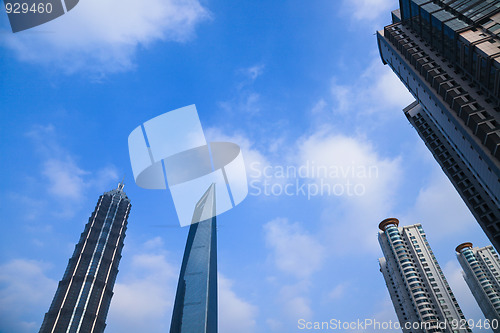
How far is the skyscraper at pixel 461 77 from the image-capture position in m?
31.2

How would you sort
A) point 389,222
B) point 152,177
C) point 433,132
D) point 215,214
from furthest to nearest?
1. point 215,214
2. point 389,222
3. point 433,132
4. point 152,177

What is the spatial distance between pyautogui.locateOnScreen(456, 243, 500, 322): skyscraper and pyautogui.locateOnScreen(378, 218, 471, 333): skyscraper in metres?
18.8

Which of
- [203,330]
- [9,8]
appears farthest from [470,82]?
[203,330]

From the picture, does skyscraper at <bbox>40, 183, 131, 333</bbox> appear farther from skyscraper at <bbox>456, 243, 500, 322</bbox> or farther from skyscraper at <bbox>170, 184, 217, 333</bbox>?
skyscraper at <bbox>456, 243, 500, 322</bbox>

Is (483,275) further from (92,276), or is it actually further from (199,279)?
(92,276)

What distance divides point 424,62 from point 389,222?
53996 mm

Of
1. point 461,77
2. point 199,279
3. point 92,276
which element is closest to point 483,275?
point 461,77

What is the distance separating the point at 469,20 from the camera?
35094 mm

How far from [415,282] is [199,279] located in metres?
50.4

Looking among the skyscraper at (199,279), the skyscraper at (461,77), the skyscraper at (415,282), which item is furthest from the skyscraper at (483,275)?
the skyscraper at (199,279)

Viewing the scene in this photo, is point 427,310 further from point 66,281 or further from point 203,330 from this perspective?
point 66,281

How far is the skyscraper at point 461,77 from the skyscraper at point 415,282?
3307cm

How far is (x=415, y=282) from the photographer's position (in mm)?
69625

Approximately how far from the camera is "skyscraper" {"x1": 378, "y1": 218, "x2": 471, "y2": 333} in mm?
64812
